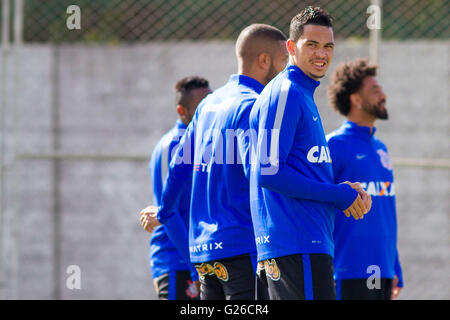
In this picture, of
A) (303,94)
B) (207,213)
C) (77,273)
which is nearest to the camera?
(303,94)

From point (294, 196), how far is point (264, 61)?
3.60 feet

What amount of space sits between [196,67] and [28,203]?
2.13 meters

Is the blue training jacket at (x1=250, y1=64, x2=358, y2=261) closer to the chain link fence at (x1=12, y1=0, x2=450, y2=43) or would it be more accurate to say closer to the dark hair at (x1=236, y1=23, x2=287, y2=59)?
the dark hair at (x1=236, y1=23, x2=287, y2=59)

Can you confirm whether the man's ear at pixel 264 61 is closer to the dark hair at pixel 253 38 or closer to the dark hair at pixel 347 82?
the dark hair at pixel 253 38

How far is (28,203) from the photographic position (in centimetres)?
711

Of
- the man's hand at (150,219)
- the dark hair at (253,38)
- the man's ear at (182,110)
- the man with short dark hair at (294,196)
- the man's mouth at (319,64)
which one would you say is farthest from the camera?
the man's ear at (182,110)

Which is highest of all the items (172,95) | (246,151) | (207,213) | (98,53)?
(98,53)

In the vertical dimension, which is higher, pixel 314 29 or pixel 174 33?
pixel 174 33

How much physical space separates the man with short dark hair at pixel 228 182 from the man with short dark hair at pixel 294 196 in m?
0.25

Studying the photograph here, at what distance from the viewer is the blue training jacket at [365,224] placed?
15.5ft

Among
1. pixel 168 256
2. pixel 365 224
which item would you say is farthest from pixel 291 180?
pixel 168 256

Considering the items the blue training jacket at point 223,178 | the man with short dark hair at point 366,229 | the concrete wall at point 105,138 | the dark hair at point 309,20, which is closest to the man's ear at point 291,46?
the dark hair at point 309,20
